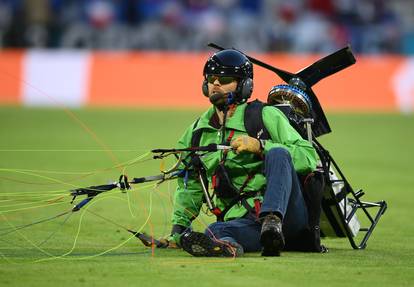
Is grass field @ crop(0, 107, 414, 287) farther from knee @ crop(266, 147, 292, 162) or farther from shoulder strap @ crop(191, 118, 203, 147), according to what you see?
knee @ crop(266, 147, 292, 162)

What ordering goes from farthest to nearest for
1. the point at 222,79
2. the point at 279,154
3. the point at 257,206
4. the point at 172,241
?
the point at 172,241 → the point at 222,79 → the point at 257,206 → the point at 279,154

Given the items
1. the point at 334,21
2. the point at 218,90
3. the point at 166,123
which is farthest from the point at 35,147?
the point at 334,21

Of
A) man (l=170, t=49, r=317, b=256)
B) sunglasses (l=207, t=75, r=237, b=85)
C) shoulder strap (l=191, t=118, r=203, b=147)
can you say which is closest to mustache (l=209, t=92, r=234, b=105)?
man (l=170, t=49, r=317, b=256)

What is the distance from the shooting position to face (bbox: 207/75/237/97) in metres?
8.23

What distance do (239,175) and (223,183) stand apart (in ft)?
0.51

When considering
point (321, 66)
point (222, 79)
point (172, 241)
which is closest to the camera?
point (222, 79)

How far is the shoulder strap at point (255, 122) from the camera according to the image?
8.05 metres

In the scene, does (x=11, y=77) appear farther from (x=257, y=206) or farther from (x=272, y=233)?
(x=272, y=233)

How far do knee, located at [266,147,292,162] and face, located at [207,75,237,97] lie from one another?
77cm

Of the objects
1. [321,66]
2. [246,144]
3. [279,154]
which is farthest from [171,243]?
[321,66]

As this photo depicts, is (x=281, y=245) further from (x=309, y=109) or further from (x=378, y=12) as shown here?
(x=378, y=12)

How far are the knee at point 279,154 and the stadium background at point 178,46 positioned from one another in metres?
20.1

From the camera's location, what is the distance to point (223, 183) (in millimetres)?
8055

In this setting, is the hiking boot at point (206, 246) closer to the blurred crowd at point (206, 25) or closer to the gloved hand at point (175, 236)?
the gloved hand at point (175, 236)
